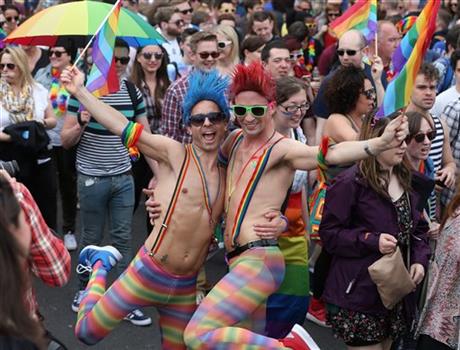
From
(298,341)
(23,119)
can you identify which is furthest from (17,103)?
(298,341)

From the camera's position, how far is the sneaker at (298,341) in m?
4.62

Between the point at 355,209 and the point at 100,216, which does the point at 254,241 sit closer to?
the point at 355,209

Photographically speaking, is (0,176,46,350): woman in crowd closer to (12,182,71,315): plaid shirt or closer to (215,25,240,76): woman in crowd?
(12,182,71,315): plaid shirt

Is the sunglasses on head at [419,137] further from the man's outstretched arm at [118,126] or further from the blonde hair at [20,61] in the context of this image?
the blonde hair at [20,61]

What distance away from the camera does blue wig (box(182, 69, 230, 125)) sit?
4516mm

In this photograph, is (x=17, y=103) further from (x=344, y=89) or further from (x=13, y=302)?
(x=13, y=302)

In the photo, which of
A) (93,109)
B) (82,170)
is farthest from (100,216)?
(93,109)

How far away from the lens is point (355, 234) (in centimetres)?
456

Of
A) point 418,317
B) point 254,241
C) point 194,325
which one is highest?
point 254,241

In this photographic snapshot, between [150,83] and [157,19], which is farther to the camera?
[157,19]

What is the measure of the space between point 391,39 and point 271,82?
4.02 metres

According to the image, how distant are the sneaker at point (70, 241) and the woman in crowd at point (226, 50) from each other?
1981 mm

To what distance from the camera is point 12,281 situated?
256 cm

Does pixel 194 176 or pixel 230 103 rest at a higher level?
pixel 230 103
